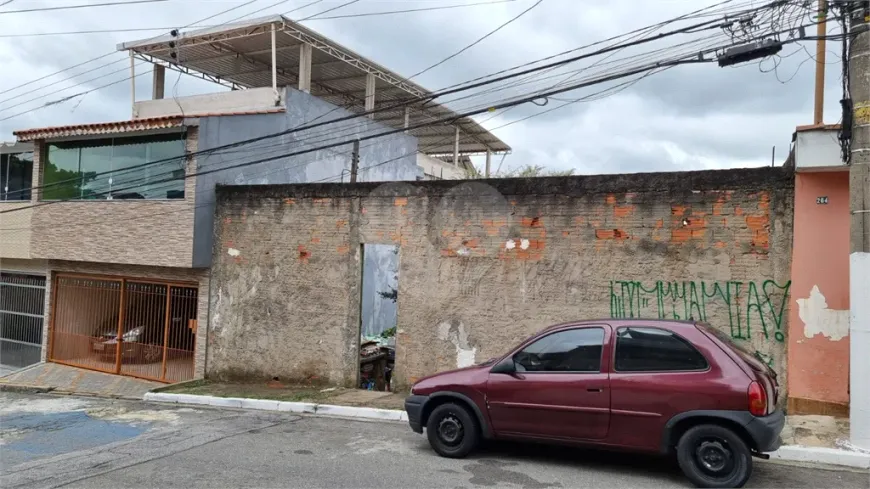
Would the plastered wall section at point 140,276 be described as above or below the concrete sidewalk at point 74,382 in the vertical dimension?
above

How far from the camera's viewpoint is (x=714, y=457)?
17.4 ft

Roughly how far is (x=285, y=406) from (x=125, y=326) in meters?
7.28

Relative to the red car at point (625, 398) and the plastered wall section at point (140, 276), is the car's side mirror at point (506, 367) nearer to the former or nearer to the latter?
the red car at point (625, 398)

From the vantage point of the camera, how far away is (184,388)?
11641 millimetres

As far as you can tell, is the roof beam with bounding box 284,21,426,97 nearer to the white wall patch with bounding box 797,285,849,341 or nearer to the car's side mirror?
the car's side mirror

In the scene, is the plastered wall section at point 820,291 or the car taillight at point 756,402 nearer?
the car taillight at point 756,402

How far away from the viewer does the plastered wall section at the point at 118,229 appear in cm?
1295

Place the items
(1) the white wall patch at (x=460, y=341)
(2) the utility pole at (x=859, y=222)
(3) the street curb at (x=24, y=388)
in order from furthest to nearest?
(3) the street curb at (x=24, y=388), (1) the white wall patch at (x=460, y=341), (2) the utility pole at (x=859, y=222)

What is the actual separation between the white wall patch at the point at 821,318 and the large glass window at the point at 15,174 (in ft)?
61.5

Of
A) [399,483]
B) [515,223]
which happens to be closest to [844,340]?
[515,223]

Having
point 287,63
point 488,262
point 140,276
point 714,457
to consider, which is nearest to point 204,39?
point 287,63

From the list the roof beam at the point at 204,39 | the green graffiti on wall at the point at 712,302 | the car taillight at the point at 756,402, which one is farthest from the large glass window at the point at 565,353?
the roof beam at the point at 204,39

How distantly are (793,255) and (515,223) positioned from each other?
3.82m

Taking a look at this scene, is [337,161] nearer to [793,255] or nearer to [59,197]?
[59,197]
